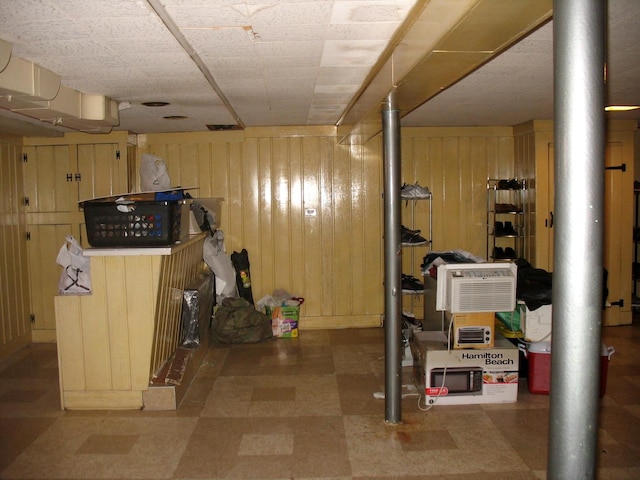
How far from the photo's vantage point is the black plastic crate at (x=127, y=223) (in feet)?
12.9

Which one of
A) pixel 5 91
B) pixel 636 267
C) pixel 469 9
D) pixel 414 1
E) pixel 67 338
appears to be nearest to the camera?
pixel 469 9

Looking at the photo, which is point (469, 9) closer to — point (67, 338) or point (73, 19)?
point (73, 19)

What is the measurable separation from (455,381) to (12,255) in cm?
474

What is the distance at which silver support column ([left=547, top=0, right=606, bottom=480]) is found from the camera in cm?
118

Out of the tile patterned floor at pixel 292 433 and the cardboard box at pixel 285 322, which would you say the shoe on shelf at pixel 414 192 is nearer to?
the cardboard box at pixel 285 322

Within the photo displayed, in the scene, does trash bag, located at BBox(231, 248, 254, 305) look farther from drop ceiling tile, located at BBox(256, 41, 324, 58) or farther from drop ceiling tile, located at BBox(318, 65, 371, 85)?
drop ceiling tile, located at BBox(256, 41, 324, 58)

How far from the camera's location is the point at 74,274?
13.0ft

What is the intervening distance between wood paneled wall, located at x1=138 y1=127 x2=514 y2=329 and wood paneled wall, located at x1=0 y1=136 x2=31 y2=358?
138cm

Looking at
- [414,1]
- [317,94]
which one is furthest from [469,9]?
[317,94]

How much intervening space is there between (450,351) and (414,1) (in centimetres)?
256

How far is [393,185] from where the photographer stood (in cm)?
343

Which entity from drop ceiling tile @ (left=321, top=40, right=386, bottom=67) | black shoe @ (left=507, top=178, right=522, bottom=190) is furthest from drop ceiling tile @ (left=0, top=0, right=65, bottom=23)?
black shoe @ (left=507, top=178, right=522, bottom=190)

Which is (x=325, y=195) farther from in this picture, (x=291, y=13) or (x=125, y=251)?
(x=291, y=13)

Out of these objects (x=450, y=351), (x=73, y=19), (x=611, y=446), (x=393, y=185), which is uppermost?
(x=73, y=19)
